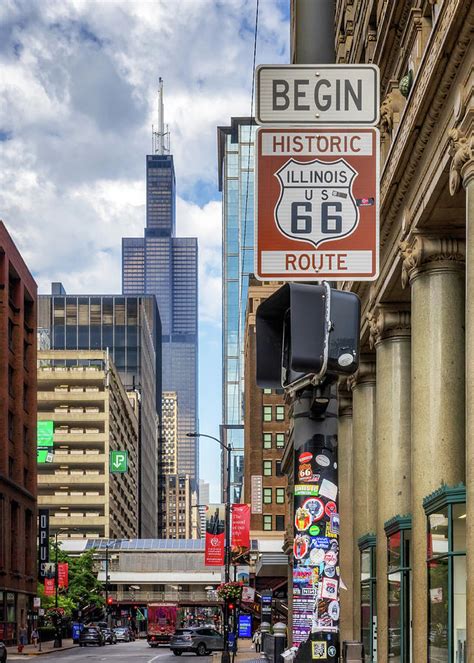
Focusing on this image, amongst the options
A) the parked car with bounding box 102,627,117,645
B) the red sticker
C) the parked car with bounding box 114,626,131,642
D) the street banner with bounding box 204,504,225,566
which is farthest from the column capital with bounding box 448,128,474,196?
the parked car with bounding box 114,626,131,642

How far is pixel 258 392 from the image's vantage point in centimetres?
13375

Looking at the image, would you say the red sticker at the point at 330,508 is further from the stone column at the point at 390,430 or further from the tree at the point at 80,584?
the tree at the point at 80,584

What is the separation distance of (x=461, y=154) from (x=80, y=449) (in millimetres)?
145077

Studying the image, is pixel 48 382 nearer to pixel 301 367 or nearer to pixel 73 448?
pixel 73 448

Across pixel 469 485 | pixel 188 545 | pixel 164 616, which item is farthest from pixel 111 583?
pixel 469 485

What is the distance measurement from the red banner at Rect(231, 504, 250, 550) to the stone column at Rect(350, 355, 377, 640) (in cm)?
5006

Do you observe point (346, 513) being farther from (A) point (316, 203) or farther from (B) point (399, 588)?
(A) point (316, 203)

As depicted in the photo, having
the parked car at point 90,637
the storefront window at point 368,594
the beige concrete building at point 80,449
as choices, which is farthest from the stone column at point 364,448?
the beige concrete building at point 80,449

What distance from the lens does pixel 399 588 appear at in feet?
82.9

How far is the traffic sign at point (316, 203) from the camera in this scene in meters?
7.42

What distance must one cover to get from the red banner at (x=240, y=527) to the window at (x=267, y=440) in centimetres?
4275

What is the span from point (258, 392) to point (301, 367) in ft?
417

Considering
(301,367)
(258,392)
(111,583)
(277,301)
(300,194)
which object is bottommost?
(111,583)

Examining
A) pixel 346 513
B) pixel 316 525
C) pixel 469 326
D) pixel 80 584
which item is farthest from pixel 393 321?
pixel 80 584
